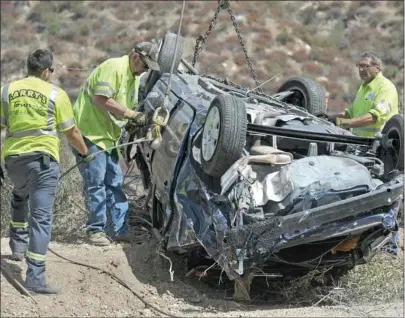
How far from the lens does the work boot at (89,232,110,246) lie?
736 centimetres

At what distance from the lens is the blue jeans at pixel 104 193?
294 inches

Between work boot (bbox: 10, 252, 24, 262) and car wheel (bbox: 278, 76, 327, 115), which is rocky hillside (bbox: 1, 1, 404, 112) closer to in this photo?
car wheel (bbox: 278, 76, 327, 115)

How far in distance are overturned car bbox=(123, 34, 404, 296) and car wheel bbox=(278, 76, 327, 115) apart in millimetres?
1122

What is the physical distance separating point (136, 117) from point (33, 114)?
1.52 metres

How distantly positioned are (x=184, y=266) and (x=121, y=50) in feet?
78.6

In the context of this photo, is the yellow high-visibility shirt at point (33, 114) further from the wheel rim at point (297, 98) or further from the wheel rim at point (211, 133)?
the wheel rim at point (297, 98)

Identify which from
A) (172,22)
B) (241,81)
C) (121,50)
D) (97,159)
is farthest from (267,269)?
(172,22)

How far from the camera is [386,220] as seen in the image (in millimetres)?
5922

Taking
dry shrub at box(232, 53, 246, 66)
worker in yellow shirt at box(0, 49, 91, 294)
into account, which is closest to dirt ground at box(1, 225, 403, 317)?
worker in yellow shirt at box(0, 49, 91, 294)

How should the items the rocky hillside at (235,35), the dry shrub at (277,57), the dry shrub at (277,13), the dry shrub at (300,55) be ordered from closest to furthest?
the rocky hillside at (235,35), the dry shrub at (277,57), the dry shrub at (300,55), the dry shrub at (277,13)

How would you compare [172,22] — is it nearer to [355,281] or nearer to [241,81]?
[241,81]

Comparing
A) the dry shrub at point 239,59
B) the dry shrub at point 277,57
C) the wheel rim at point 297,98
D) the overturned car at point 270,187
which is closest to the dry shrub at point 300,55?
the dry shrub at point 277,57

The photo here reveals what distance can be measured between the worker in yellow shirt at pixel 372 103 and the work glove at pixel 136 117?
2233 millimetres

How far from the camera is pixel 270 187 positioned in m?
5.91
